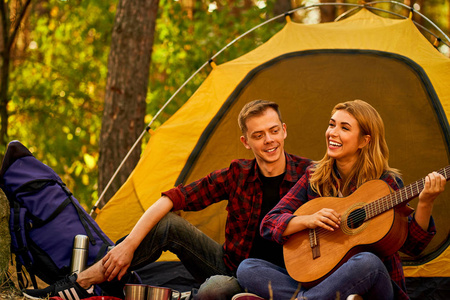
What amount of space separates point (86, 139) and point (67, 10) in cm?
182

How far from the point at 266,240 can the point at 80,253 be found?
36.9 inches

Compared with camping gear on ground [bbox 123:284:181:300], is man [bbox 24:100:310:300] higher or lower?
higher

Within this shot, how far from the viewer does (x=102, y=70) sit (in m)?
8.34

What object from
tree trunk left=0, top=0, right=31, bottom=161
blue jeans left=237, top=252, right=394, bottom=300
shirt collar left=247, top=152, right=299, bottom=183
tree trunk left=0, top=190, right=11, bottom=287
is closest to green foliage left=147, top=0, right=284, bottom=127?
tree trunk left=0, top=0, right=31, bottom=161

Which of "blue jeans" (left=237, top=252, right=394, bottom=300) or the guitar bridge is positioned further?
the guitar bridge

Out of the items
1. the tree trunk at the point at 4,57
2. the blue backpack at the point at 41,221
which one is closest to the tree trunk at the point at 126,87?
the tree trunk at the point at 4,57

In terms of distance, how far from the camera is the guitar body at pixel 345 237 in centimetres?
214

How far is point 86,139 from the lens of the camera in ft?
26.1

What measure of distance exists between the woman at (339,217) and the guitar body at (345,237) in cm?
5

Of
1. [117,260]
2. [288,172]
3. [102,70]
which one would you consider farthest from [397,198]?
[102,70]

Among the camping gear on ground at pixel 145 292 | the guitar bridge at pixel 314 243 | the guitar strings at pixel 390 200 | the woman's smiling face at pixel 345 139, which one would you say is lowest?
the camping gear on ground at pixel 145 292

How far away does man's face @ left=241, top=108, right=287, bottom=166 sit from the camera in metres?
2.62

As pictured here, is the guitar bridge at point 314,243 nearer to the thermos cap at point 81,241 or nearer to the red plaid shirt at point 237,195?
the red plaid shirt at point 237,195

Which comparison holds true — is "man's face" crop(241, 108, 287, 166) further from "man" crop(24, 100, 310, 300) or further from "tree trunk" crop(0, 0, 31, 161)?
"tree trunk" crop(0, 0, 31, 161)
